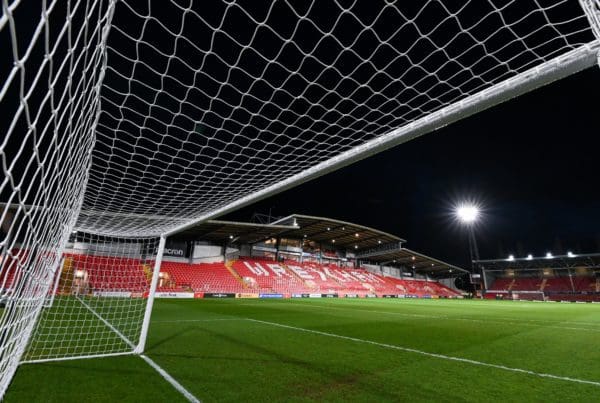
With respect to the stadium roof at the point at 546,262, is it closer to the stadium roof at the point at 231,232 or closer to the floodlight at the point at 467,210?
the floodlight at the point at 467,210

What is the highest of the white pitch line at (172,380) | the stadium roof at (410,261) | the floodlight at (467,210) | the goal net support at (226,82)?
the floodlight at (467,210)

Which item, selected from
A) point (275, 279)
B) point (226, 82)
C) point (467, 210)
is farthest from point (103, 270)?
point (467, 210)

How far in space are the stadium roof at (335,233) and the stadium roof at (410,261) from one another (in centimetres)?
122

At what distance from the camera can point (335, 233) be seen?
98.5 feet

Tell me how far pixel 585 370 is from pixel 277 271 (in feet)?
82.4

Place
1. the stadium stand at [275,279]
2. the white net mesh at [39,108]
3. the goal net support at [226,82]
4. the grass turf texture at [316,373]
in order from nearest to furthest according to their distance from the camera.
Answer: the white net mesh at [39,108], the goal net support at [226,82], the grass turf texture at [316,373], the stadium stand at [275,279]

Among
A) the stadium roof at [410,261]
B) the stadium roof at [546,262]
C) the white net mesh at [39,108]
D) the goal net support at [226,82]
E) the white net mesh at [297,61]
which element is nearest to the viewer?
the white net mesh at [39,108]

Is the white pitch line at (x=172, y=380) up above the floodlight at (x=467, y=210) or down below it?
below

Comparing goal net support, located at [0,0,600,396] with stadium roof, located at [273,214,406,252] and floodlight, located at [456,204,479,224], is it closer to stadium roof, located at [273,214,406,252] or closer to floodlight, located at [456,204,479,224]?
stadium roof, located at [273,214,406,252]

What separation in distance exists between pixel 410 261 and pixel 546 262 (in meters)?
16.5

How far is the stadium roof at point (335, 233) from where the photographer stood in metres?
26.2

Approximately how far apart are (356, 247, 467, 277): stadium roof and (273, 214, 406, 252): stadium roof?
4.00 feet

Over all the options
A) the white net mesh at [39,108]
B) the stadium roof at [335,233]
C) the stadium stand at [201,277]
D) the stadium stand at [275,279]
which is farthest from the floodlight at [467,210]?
the white net mesh at [39,108]

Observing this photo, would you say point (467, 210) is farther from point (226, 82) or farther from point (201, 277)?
point (226, 82)
